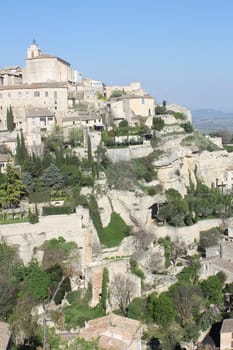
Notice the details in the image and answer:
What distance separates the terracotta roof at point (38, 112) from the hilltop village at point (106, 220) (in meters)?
0.08

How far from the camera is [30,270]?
29500mm

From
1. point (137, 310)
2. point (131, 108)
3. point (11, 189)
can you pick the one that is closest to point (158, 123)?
point (131, 108)

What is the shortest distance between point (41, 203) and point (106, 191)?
17.9 feet

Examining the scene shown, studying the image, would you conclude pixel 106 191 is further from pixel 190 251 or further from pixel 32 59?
pixel 32 59

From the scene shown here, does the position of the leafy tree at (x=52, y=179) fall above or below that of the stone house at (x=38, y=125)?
below

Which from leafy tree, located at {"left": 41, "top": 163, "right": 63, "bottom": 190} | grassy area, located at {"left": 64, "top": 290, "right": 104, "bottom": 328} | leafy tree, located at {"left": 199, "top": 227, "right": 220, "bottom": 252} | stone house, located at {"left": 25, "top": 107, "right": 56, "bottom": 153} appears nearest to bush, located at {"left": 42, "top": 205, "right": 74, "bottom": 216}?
leafy tree, located at {"left": 41, "top": 163, "right": 63, "bottom": 190}

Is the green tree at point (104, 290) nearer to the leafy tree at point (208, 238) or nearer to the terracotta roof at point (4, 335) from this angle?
the terracotta roof at point (4, 335)

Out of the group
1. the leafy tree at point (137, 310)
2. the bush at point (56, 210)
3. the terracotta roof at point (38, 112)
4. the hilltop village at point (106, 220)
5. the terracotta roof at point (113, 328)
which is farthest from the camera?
the terracotta roof at point (38, 112)

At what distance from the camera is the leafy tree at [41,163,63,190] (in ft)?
118

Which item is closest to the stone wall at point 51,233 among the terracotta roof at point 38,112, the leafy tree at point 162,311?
the leafy tree at point 162,311

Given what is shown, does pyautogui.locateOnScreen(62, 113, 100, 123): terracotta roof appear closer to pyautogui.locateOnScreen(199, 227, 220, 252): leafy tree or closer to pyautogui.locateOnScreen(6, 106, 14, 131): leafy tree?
pyautogui.locateOnScreen(6, 106, 14, 131): leafy tree

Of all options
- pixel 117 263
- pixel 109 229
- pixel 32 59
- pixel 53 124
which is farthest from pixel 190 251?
pixel 32 59

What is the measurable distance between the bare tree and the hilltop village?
60 millimetres

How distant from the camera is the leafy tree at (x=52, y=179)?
36094 mm
